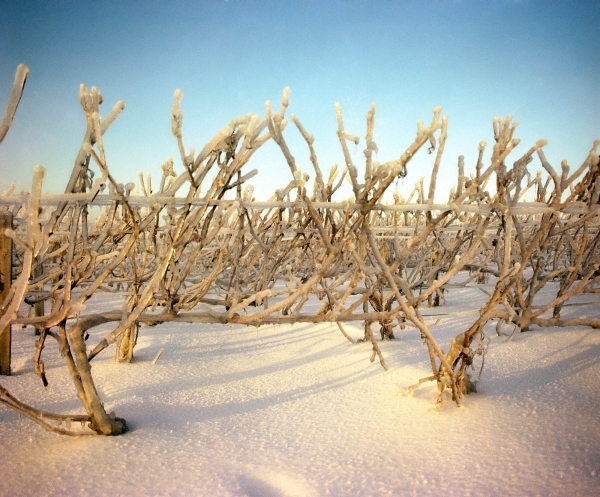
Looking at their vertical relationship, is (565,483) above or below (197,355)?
above

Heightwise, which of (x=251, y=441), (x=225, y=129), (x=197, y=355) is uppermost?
(x=225, y=129)

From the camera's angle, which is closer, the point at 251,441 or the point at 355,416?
the point at 251,441

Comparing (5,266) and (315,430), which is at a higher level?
(5,266)

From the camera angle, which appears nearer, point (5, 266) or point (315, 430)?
point (315, 430)

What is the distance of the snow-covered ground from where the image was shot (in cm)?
130

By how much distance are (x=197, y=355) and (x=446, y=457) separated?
220cm

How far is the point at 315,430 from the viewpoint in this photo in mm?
1745

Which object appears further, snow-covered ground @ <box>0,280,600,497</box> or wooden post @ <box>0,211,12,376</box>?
wooden post @ <box>0,211,12,376</box>

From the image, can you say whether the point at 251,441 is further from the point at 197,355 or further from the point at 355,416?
the point at 197,355

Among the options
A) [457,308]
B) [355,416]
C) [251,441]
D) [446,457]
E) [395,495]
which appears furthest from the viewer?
[457,308]

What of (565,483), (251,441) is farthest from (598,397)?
(251,441)

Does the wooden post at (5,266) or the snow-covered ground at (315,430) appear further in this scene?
the wooden post at (5,266)

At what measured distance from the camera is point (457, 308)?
5.99 m

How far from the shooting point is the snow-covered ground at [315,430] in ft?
4.25
